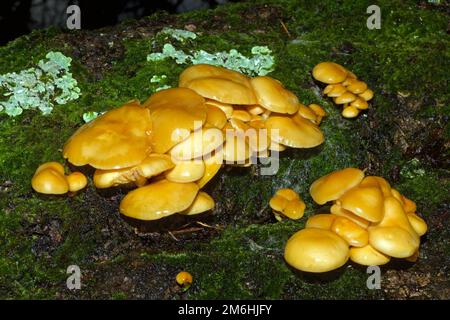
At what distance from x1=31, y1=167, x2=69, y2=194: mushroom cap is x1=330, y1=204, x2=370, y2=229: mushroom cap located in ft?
5.61

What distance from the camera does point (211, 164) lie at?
138 inches

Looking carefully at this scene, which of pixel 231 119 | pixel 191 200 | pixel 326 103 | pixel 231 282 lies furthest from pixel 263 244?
pixel 326 103

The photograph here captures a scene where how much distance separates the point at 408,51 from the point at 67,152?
3113mm

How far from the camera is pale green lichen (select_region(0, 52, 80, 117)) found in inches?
158

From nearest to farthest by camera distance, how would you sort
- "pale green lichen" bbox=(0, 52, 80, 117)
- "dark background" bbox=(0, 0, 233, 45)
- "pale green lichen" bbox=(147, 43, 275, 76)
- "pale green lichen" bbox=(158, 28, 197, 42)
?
"pale green lichen" bbox=(0, 52, 80, 117), "pale green lichen" bbox=(147, 43, 275, 76), "pale green lichen" bbox=(158, 28, 197, 42), "dark background" bbox=(0, 0, 233, 45)

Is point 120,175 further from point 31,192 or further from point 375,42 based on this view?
point 375,42

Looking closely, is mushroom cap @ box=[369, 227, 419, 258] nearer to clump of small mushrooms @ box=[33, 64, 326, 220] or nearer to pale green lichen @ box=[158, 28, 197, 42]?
clump of small mushrooms @ box=[33, 64, 326, 220]

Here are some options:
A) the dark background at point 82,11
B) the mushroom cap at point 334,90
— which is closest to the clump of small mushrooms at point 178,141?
the mushroom cap at point 334,90

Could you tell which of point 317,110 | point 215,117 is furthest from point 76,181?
point 317,110

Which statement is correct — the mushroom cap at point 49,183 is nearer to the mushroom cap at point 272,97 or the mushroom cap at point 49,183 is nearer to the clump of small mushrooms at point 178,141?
the clump of small mushrooms at point 178,141

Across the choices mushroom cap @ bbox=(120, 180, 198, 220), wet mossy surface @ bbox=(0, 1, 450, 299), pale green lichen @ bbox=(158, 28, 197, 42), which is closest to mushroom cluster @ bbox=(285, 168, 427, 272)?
wet mossy surface @ bbox=(0, 1, 450, 299)

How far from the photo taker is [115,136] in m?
3.28

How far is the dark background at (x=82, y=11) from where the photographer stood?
8.95m

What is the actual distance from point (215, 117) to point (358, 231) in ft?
3.77
